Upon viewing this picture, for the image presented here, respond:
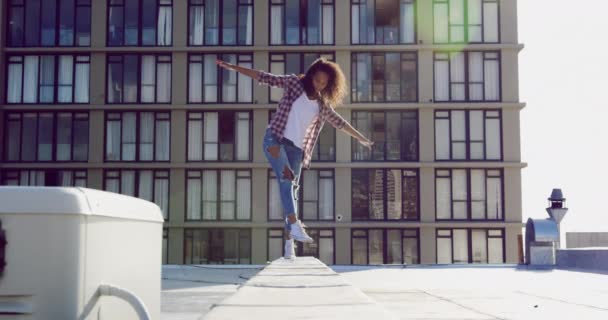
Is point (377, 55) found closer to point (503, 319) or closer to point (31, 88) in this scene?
point (31, 88)

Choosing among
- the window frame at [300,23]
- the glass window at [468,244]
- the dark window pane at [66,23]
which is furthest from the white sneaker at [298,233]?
the dark window pane at [66,23]

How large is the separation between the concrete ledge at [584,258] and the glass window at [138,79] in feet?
77.6

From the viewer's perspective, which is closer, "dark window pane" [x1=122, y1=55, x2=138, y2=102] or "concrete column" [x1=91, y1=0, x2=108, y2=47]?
"concrete column" [x1=91, y1=0, x2=108, y2=47]

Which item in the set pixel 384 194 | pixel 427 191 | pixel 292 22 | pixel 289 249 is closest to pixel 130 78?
pixel 292 22

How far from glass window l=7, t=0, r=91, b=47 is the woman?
112 feet

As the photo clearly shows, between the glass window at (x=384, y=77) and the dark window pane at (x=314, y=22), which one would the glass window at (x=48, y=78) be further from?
the glass window at (x=384, y=77)

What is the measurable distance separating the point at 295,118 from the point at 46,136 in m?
34.4

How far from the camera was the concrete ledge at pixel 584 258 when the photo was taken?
1750cm

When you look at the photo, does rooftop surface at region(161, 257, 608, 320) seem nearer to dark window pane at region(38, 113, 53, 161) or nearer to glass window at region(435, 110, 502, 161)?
glass window at region(435, 110, 502, 161)

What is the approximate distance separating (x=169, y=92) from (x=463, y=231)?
15500 mm

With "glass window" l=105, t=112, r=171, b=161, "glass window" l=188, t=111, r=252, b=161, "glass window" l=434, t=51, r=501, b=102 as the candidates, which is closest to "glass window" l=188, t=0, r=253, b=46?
"glass window" l=188, t=111, r=252, b=161

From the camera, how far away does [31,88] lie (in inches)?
1559

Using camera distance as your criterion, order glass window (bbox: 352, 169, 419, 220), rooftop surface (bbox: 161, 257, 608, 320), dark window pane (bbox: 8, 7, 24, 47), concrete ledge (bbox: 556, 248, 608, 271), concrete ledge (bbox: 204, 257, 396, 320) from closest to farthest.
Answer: concrete ledge (bbox: 204, 257, 396, 320) < rooftop surface (bbox: 161, 257, 608, 320) < concrete ledge (bbox: 556, 248, 608, 271) < glass window (bbox: 352, 169, 419, 220) < dark window pane (bbox: 8, 7, 24, 47)

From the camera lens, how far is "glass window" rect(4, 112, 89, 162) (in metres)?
39.4
